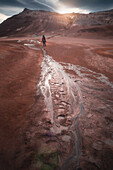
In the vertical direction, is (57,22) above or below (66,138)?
above

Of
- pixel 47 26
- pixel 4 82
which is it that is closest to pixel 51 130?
pixel 4 82

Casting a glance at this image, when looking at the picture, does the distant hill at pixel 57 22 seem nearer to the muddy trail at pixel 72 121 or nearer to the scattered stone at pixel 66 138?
the muddy trail at pixel 72 121

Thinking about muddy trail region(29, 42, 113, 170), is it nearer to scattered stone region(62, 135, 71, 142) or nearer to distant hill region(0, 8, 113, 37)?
scattered stone region(62, 135, 71, 142)

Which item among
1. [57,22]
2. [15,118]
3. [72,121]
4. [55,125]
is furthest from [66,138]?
[57,22]

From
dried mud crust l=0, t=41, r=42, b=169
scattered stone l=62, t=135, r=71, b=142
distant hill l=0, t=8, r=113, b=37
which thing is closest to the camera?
dried mud crust l=0, t=41, r=42, b=169

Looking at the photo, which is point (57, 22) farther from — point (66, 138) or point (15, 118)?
point (66, 138)

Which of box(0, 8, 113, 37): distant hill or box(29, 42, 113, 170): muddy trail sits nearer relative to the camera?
box(29, 42, 113, 170): muddy trail

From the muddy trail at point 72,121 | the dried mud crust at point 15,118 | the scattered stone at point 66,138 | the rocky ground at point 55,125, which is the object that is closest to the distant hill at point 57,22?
the dried mud crust at point 15,118

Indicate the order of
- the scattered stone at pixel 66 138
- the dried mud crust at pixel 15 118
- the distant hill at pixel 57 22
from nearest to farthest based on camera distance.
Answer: the dried mud crust at pixel 15 118, the scattered stone at pixel 66 138, the distant hill at pixel 57 22

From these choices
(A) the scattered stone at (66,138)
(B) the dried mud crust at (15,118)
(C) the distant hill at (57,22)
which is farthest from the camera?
(C) the distant hill at (57,22)

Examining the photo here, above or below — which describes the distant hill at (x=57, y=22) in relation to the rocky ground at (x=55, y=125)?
above

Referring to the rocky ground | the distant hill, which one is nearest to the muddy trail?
the rocky ground

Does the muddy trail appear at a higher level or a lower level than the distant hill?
lower

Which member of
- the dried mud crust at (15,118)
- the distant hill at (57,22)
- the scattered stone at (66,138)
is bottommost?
the scattered stone at (66,138)
